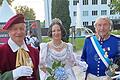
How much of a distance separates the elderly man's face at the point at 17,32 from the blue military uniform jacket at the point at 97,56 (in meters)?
1.84

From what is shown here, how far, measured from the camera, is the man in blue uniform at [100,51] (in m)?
4.82

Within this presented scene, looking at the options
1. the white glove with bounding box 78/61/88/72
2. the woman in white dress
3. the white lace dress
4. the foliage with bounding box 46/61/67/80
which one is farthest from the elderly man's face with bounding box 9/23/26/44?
the white glove with bounding box 78/61/88/72

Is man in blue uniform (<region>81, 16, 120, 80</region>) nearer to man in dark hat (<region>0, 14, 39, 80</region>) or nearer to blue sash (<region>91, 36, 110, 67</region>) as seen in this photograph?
blue sash (<region>91, 36, 110, 67</region>)

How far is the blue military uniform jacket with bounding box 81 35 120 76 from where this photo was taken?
4910 mm

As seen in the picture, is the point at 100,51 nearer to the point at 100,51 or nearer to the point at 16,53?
the point at 100,51

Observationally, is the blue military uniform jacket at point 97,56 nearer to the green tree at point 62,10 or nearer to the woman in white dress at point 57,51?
the woman in white dress at point 57,51

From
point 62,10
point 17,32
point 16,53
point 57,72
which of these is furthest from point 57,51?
point 62,10

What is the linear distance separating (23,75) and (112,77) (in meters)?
1.65

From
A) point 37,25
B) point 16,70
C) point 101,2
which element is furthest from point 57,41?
point 101,2

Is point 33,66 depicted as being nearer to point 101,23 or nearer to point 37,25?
point 101,23

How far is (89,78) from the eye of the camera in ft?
16.6

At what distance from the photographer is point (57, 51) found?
4.84 metres

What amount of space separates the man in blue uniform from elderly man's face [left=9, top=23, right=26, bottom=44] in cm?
167

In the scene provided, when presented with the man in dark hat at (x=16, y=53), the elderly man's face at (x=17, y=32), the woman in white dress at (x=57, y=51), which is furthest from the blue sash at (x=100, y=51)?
the elderly man's face at (x=17, y=32)
